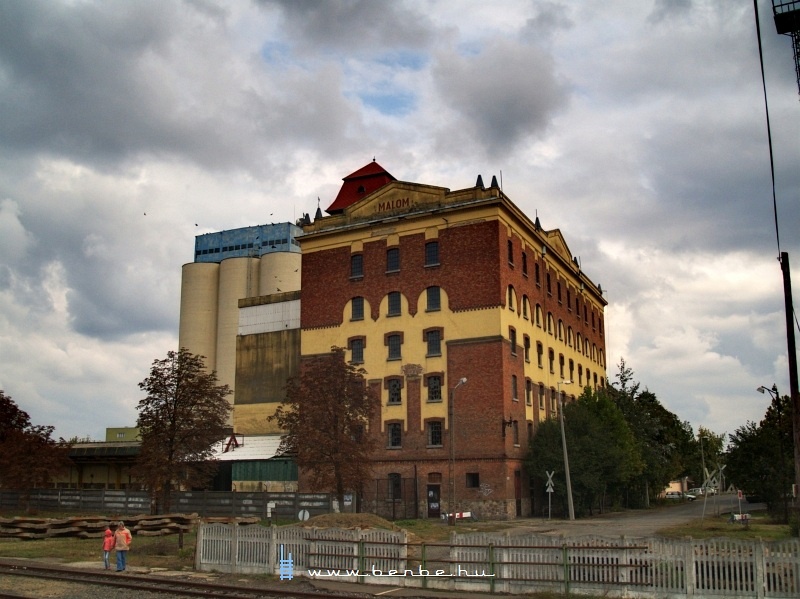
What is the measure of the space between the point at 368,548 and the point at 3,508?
4249cm

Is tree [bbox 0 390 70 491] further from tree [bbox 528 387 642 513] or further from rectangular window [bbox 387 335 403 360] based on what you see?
tree [bbox 528 387 642 513]

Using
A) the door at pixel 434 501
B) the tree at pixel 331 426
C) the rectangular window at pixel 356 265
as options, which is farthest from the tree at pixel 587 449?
the rectangular window at pixel 356 265

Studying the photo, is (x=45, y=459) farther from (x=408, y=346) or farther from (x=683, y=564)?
(x=683, y=564)

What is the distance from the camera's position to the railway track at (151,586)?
61.3 feet

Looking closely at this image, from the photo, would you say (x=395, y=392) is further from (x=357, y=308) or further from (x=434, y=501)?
(x=434, y=501)

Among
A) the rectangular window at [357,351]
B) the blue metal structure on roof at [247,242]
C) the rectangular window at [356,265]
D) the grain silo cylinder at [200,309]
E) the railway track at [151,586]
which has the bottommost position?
the railway track at [151,586]

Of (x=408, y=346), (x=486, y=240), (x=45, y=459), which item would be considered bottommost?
(x=45, y=459)

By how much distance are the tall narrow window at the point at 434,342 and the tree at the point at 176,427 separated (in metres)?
14.3

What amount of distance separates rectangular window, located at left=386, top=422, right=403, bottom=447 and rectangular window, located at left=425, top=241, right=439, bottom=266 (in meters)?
10.8

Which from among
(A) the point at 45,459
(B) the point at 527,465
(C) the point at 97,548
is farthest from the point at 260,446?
(C) the point at 97,548

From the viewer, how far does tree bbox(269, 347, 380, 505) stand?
140 feet

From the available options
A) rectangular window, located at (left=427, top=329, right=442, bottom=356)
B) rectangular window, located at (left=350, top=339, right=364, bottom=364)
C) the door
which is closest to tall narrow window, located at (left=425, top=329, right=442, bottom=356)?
rectangular window, located at (left=427, top=329, right=442, bottom=356)

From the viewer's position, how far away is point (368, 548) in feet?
67.5

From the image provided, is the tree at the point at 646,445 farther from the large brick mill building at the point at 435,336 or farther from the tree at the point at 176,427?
the tree at the point at 176,427
